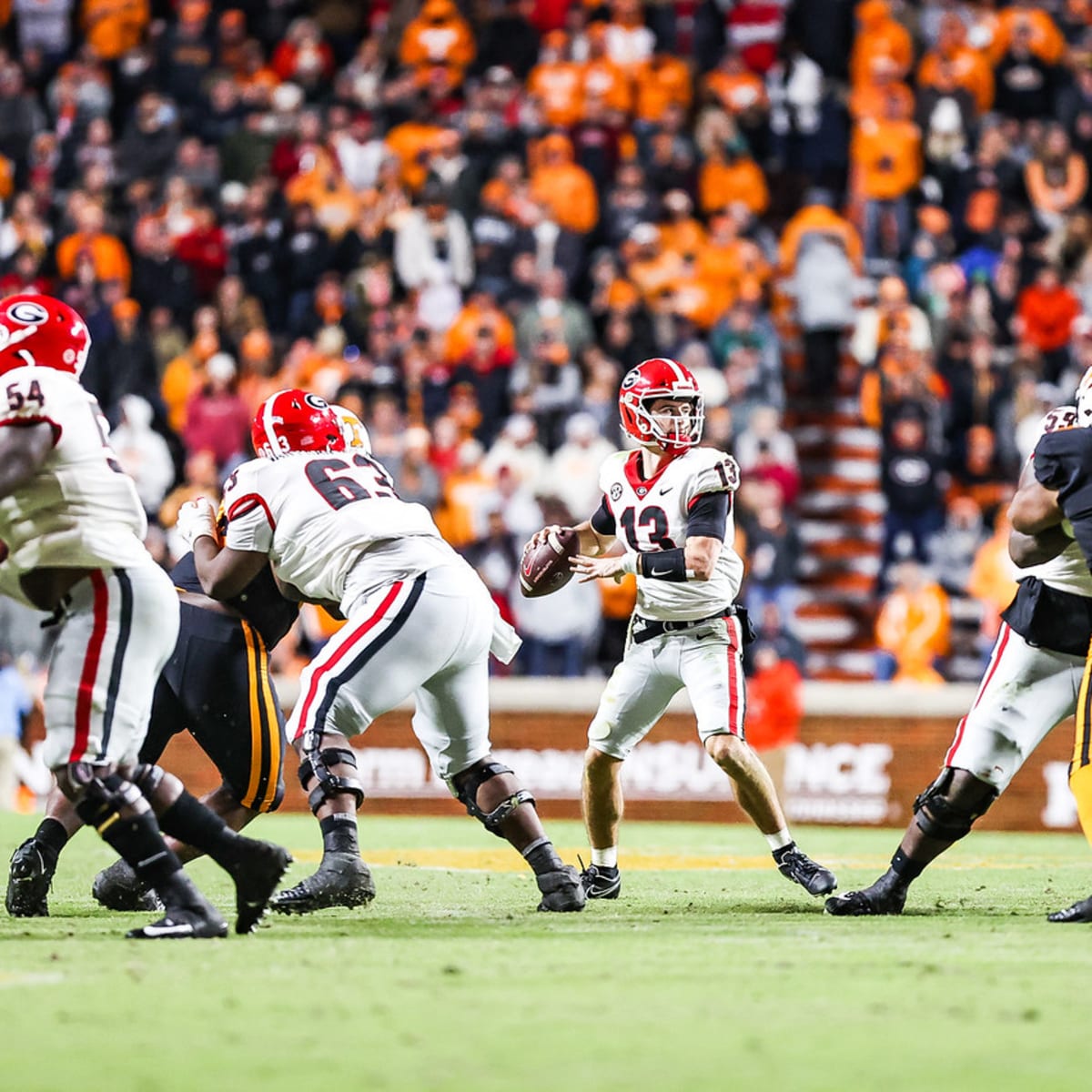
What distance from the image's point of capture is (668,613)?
27.4 ft

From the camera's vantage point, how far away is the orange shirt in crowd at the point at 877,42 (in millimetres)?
19328

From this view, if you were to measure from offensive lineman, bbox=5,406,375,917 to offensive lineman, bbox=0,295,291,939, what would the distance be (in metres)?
1.26

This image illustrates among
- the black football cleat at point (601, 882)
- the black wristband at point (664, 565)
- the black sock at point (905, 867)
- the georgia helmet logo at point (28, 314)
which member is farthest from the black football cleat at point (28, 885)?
the black sock at point (905, 867)

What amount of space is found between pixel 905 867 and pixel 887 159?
12.2 m

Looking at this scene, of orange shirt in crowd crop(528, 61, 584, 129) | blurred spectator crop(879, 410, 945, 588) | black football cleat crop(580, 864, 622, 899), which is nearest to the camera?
black football cleat crop(580, 864, 622, 899)

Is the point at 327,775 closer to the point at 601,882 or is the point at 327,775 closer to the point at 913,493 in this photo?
the point at 601,882

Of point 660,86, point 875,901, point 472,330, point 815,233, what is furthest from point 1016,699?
point 660,86

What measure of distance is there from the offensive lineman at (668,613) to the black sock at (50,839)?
2259 millimetres

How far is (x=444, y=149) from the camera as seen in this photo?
18.2 metres

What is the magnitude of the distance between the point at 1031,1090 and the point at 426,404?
43.3 ft

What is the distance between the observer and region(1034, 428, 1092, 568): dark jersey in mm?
6578

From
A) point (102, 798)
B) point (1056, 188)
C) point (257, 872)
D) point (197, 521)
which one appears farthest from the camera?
point (1056, 188)

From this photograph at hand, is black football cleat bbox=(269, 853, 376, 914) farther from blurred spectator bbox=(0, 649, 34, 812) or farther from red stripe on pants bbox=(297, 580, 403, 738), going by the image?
blurred spectator bbox=(0, 649, 34, 812)

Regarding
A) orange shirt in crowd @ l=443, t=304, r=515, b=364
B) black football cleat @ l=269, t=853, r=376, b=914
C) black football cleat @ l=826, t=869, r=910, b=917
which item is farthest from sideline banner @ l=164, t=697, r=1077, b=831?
black football cleat @ l=269, t=853, r=376, b=914
